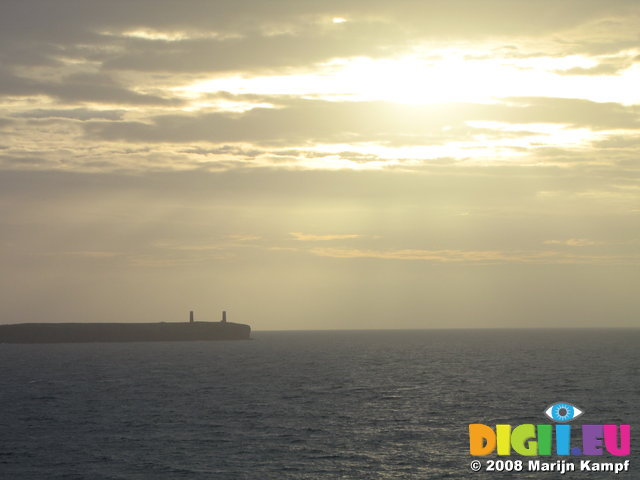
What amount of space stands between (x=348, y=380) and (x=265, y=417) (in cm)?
4372

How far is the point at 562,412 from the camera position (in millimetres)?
76062

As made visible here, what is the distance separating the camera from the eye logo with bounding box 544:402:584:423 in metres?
71.4

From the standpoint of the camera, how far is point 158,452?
54.8m

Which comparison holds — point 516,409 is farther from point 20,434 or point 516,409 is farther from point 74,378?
point 74,378

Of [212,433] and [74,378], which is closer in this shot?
[212,433]

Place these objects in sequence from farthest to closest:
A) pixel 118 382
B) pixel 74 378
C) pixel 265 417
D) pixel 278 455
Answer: pixel 74 378 → pixel 118 382 → pixel 265 417 → pixel 278 455

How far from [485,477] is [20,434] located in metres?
38.8

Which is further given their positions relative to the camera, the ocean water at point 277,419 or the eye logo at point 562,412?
the eye logo at point 562,412

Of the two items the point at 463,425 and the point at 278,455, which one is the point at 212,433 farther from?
the point at 463,425

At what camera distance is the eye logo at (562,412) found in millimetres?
71375

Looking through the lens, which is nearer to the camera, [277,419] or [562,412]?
[277,419]

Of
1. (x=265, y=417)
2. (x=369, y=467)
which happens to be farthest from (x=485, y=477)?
(x=265, y=417)

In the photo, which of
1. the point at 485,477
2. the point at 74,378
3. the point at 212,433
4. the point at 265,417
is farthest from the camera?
the point at 74,378

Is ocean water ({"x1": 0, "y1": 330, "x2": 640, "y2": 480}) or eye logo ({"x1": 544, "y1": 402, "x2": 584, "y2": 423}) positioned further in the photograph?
eye logo ({"x1": 544, "y1": 402, "x2": 584, "y2": 423})
